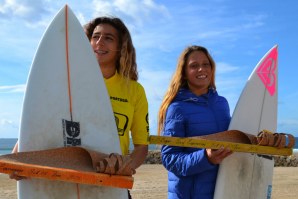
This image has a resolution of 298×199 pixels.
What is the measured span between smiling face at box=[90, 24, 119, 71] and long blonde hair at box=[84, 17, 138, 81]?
35mm

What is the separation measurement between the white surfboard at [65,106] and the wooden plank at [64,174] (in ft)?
1.28

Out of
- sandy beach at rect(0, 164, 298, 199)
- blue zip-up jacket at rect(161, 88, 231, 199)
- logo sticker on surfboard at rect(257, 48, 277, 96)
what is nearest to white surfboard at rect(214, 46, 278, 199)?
logo sticker on surfboard at rect(257, 48, 277, 96)

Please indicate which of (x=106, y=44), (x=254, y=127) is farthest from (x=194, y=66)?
(x=254, y=127)

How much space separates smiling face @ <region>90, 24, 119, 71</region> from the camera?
292cm

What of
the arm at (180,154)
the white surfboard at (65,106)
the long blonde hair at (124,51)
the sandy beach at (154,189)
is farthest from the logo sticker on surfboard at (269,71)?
the sandy beach at (154,189)

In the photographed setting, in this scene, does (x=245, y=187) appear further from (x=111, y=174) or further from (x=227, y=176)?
(x=111, y=174)

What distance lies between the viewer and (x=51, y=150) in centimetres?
254

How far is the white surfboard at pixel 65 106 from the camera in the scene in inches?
107

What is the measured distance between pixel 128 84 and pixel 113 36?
1.22ft

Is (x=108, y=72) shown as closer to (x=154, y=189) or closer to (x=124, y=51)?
(x=124, y=51)

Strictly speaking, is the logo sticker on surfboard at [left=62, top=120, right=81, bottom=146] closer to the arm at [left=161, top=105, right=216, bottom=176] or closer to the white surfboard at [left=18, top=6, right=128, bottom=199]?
the white surfboard at [left=18, top=6, right=128, bottom=199]

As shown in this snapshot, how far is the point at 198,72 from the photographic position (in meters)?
3.40

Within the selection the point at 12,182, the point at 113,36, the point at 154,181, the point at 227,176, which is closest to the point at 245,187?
the point at 227,176

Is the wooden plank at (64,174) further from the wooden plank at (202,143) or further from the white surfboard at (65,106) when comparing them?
the wooden plank at (202,143)
